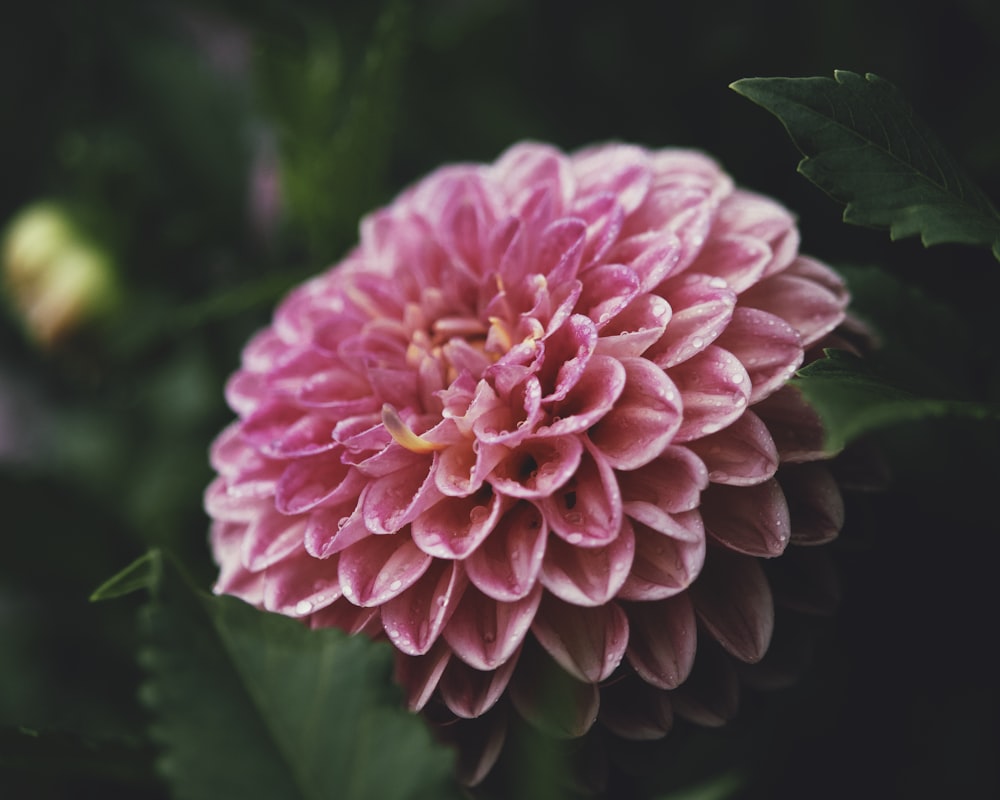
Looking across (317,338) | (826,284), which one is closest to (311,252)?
(317,338)

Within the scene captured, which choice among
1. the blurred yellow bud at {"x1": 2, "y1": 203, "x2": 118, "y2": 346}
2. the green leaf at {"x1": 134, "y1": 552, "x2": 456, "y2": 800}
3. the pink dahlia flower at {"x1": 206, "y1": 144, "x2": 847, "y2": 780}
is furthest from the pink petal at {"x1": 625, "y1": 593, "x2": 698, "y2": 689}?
the blurred yellow bud at {"x1": 2, "y1": 203, "x2": 118, "y2": 346}

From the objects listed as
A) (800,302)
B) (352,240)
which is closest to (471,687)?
(800,302)

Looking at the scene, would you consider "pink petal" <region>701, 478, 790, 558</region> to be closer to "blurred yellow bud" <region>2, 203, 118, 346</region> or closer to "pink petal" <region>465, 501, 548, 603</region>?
"pink petal" <region>465, 501, 548, 603</region>

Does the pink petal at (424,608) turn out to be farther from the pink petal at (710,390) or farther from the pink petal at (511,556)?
the pink petal at (710,390)

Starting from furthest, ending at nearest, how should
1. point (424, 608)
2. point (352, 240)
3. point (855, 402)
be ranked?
1. point (352, 240)
2. point (424, 608)
3. point (855, 402)

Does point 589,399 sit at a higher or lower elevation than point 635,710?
higher

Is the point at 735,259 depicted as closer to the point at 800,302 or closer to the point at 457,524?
the point at 800,302

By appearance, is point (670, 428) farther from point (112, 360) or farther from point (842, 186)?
point (112, 360)
